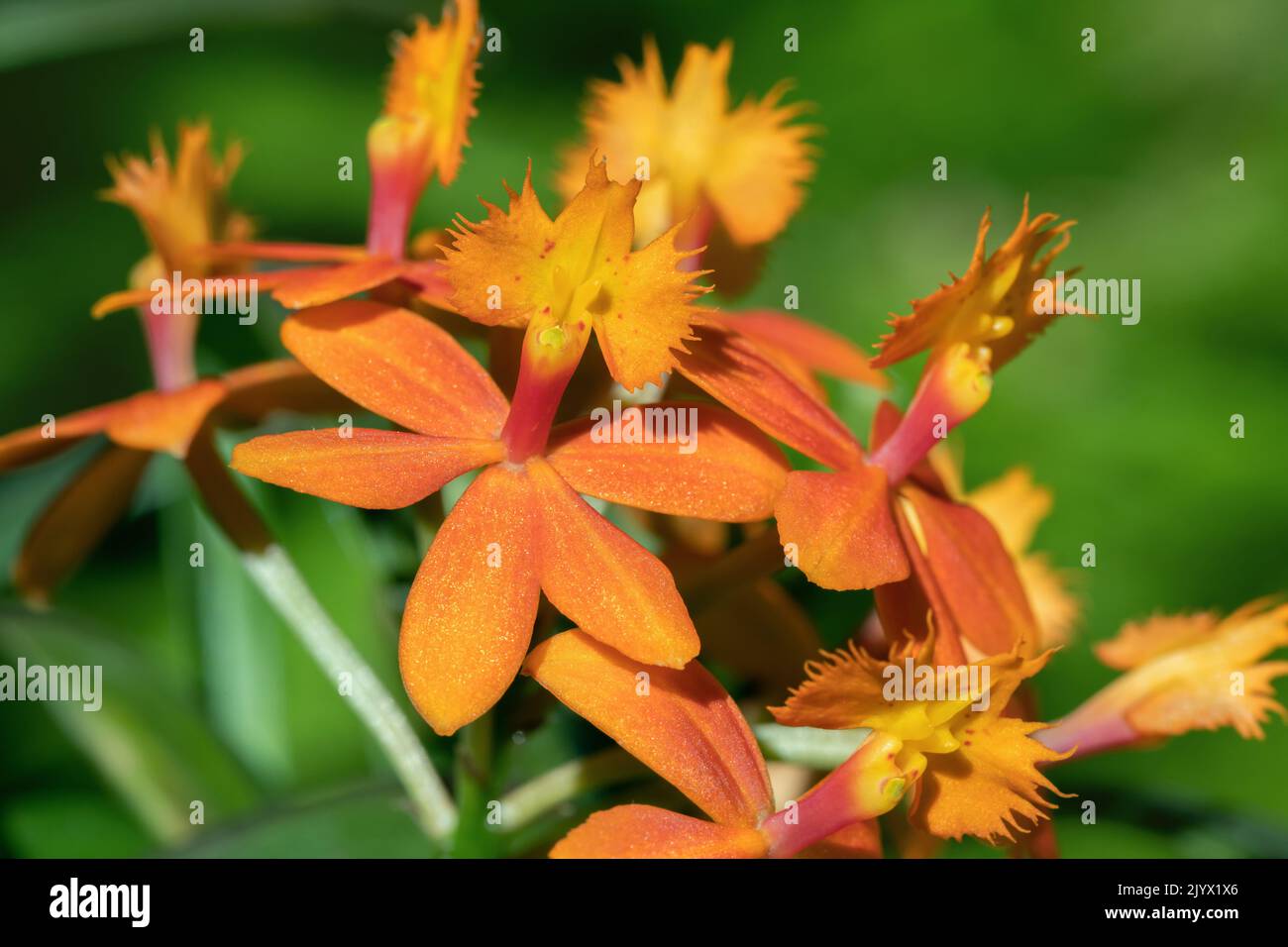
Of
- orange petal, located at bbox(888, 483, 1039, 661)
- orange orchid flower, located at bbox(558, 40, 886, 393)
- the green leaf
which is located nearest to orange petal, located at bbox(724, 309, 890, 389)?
orange orchid flower, located at bbox(558, 40, 886, 393)

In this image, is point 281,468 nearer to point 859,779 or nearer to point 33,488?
point 859,779

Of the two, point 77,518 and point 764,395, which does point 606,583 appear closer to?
point 764,395

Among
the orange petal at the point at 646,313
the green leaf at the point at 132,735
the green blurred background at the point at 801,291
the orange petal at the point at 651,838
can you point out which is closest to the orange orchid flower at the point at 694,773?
the orange petal at the point at 651,838

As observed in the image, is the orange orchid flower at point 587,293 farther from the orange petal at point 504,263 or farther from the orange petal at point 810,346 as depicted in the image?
the orange petal at point 810,346

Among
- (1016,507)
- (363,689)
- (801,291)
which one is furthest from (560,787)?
(801,291)

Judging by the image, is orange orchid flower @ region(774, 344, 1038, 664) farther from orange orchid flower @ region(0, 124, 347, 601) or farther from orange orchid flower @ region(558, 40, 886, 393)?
orange orchid flower @ region(0, 124, 347, 601)

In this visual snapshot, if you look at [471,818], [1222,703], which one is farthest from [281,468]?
[1222,703]
